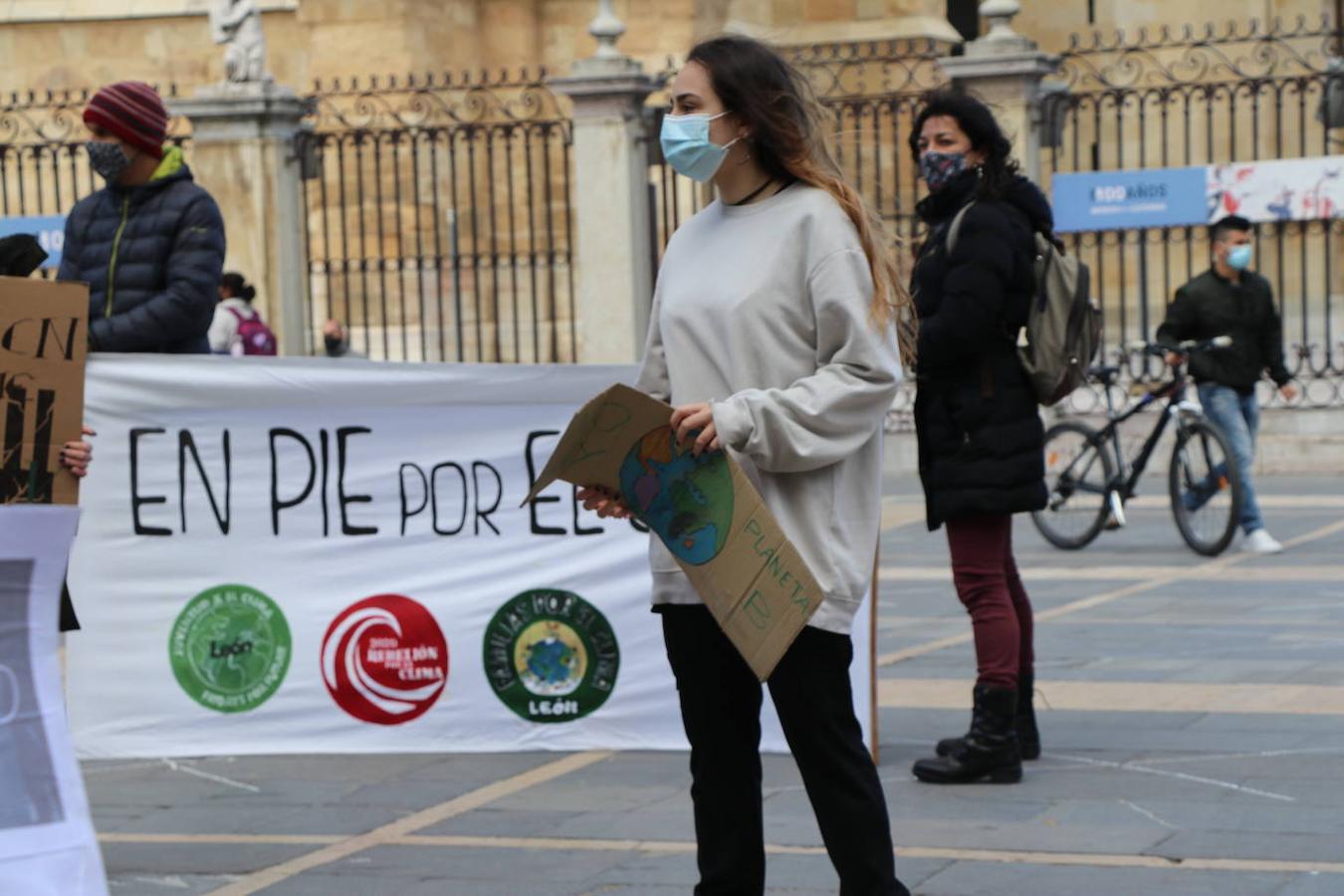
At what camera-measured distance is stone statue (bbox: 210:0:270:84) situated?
64.4ft

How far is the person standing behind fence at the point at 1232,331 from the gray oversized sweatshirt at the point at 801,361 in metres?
8.22

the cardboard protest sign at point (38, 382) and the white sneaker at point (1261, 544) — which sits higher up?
the cardboard protest sign at point (38, 382)

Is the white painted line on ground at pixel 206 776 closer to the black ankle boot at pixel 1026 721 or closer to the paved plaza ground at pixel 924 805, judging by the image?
the paved plaza ground at pixel 924 805

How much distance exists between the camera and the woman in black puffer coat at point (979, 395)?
6254 mm

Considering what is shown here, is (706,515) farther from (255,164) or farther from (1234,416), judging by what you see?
(255,164)

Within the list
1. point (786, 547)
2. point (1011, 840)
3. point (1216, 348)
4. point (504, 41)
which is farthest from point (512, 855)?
point (504, 41)

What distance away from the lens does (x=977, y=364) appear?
250 inches

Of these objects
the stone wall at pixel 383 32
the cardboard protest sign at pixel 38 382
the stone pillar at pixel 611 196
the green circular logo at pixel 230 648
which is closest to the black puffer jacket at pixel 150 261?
the green circular logo at pixel 230 648

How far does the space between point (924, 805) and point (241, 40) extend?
14896mm

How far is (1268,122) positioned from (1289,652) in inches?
793

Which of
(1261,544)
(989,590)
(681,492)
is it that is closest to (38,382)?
(681,492)

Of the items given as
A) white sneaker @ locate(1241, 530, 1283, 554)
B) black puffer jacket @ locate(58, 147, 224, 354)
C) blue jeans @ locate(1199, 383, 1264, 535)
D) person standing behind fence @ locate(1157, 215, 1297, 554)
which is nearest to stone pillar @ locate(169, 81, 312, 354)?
person standing behind fence @ locate(1157, 215, 1297, 554)

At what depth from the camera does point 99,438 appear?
709 centimetres

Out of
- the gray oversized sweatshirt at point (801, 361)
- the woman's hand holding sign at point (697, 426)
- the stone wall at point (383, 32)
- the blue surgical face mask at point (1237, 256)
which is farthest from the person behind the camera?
the stone wall at point (383, 32)
